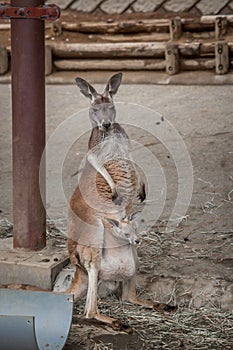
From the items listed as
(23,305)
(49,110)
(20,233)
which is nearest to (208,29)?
(49,110)

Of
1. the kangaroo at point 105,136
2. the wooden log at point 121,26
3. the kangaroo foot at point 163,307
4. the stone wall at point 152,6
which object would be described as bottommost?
the kangaroo foot at point 163,307

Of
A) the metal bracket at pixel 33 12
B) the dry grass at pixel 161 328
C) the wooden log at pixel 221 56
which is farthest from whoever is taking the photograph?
the wooden log at pixel 221 56

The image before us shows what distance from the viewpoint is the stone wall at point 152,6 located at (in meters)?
9.20

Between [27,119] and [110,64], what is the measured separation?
4679 mm

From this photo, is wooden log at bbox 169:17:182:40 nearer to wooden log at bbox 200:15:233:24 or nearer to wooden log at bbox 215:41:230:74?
wooden log at bbox 200:15:233:24

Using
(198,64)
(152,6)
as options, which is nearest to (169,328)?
(198,64)

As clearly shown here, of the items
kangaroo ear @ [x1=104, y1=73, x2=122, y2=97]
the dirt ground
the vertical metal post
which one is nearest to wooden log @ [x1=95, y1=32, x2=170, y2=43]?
the dirt ground

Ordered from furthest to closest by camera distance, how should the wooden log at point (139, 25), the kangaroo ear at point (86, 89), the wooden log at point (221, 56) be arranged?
the wooden log at point (139, 25), the wooden log at point (221, 56), the kangaroo ear at point (86, 89)

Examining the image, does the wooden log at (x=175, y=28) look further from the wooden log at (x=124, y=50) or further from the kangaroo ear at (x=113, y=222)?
the kangaroo ear at (x=113, y=222)

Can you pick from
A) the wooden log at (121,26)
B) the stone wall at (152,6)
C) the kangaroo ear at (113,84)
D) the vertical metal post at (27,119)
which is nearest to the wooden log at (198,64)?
the wooden log at (121,26)

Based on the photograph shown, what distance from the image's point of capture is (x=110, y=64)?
8492 mm

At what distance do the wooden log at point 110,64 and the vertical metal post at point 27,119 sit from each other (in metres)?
4.55

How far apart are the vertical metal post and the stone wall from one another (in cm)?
559

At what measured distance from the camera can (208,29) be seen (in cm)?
869
